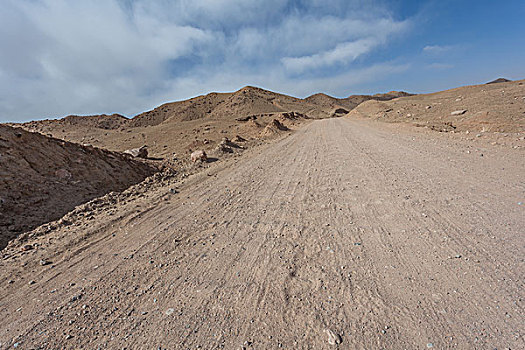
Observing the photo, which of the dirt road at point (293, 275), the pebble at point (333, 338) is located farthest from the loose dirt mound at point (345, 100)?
the pebble at point (333, 338)

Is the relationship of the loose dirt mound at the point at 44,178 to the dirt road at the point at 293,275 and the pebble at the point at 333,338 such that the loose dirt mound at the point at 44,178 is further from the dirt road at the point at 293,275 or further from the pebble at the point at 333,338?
the pebble at the point at 333,338

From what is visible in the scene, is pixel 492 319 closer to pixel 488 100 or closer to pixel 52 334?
pixel 52 334

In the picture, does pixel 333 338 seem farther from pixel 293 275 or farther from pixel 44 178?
pixel 44 178

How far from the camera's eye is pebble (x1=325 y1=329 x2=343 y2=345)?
1903 millimetres

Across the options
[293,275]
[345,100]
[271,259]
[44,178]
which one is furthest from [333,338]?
[345,100]

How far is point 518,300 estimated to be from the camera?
2.14 meters

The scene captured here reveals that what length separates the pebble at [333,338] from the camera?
1.90 m

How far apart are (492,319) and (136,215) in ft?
16.6

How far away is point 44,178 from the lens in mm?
5512

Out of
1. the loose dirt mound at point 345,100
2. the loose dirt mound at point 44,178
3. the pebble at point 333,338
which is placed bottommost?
the pebble at point 333,338

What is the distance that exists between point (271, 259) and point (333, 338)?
1.23 meters

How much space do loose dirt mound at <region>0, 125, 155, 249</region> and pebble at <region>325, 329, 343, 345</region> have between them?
16.5 feet

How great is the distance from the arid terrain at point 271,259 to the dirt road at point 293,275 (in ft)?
0.05

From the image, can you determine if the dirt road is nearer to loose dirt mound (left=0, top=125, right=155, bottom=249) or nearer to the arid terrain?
the arid terrain
